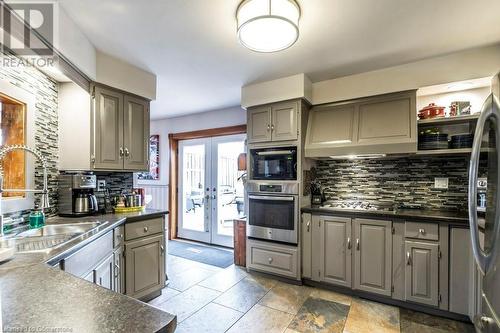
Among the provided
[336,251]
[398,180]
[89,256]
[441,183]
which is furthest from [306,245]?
[89,256]

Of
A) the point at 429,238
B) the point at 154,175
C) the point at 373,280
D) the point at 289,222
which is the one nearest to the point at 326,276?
the point at 373,280

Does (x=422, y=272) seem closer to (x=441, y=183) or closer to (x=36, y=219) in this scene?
(x=441, y=183)

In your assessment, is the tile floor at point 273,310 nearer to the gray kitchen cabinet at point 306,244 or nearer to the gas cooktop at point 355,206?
the gray kitchen cabinet at point 306,244

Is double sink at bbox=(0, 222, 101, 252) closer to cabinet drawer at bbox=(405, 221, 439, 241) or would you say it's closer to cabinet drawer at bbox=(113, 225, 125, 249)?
cabinet drawer at bbox=(113, 225, 125, 249)

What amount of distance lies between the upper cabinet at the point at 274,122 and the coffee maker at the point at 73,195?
6.16 feet

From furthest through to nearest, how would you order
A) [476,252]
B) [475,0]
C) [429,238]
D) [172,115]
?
1. [172,115]
2. [429,238]
3. [475,0]
4. [476,252]

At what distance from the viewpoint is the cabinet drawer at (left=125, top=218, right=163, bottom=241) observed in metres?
2.29

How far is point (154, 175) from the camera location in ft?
16.6

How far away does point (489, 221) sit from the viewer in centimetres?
130

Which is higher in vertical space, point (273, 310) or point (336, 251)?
point (336, 251)

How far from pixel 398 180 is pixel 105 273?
3.04 meters

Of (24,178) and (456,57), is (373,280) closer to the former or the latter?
(456,57)

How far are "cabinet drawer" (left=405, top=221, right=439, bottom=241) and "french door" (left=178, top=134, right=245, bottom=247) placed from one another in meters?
2.49

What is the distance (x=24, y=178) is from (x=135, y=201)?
973 millimetres
